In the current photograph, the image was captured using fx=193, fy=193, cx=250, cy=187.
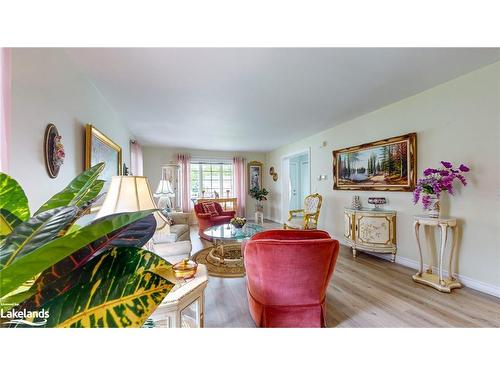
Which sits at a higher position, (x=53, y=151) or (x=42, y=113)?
(x=42, y=113)

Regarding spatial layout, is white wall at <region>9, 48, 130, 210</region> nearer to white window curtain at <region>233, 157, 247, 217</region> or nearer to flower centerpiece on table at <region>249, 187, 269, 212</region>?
white window curtain at <region>233, 157, 247, 217</region>

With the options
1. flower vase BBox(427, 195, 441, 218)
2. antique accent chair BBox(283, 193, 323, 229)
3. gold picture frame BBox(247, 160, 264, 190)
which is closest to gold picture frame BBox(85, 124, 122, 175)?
antique accent chair BBox(283, 193, 323, 229)

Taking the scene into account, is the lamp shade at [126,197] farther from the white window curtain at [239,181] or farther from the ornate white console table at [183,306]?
the white window curtain at [239,181]

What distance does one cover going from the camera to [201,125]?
367 centimetres

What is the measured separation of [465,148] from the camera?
2146mm

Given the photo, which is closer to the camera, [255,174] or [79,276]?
[79,276]

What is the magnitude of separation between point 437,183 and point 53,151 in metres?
3.59

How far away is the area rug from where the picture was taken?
2545mm

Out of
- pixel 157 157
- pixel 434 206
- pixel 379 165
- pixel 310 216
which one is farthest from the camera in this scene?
pixel 157 157

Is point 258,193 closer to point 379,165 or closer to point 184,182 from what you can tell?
point 184,182

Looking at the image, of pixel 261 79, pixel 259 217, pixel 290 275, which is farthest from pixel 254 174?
pixel 290 275
